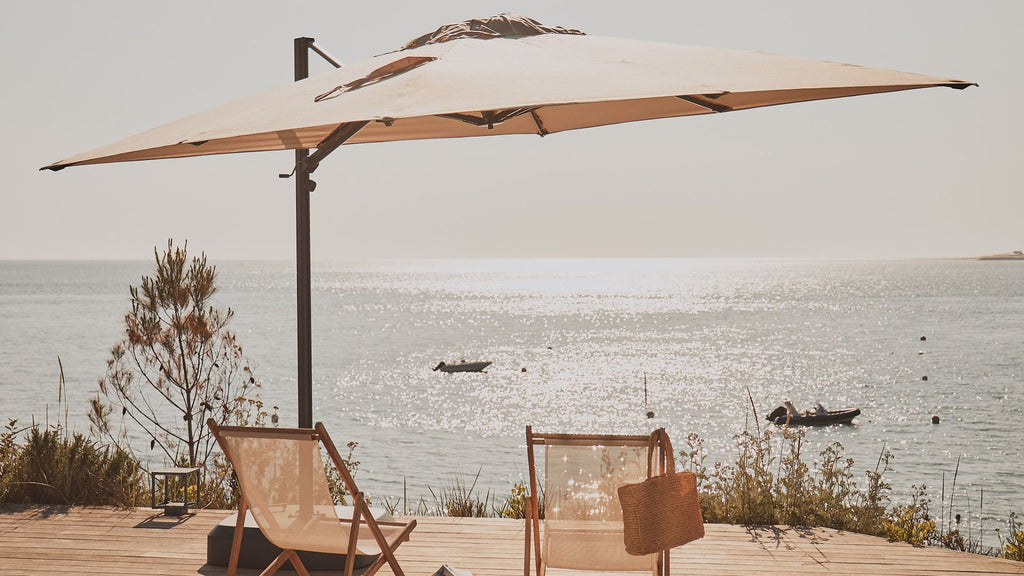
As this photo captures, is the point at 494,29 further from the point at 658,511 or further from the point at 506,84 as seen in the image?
the point at 658,511

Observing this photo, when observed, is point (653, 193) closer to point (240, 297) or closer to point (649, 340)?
point (649, 340)

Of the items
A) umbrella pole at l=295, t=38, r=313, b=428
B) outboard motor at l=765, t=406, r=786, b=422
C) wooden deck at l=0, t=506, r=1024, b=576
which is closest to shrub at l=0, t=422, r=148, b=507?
wooden deck at l=0, t=506, r=1024, b=576

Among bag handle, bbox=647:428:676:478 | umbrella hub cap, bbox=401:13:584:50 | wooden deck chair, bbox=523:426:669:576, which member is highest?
umbrella hub cap, bbox=401:13:584:50

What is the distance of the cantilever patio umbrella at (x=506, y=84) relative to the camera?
2.13 meters

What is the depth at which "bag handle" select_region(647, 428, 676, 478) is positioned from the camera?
111 inches

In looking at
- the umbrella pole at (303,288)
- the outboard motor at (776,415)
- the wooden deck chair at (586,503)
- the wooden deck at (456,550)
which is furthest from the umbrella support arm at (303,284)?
the outboard motor at (776,415)

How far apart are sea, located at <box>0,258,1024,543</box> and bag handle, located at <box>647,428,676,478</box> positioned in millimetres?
3233

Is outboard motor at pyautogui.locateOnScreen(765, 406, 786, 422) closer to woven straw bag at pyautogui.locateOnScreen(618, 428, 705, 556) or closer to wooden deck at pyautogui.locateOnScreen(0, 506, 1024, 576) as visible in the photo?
wooden deck at pyautogui.locateOnScreen(0, 506, 1024, 576)

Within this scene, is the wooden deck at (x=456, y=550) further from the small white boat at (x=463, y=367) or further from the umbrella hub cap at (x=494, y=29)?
the small white boat at (x=463, y=367)

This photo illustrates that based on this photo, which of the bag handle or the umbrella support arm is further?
the umbrella support arm

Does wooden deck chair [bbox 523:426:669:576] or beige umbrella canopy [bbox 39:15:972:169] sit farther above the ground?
beige umbrella canopy [bbox 39:15:972:169]

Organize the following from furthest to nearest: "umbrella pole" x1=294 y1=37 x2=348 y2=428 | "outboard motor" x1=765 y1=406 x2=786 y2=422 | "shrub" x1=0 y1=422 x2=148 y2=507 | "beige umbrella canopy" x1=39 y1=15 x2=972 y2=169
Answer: "outboard motor" x1=765 y1=406 x2=786 y2=422 → "shrub" x1=0 y1=422 x2=148 y2=507 → "umbrella pole" x1=294 y1=37 x2=348 y2=428 → "beige umbrella canopy" x1=39 y1=15 x2=972 y2=169

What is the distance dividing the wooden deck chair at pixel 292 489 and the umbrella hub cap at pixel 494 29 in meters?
1.47

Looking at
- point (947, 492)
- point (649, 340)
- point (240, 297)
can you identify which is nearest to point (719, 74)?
point (947, 492)
